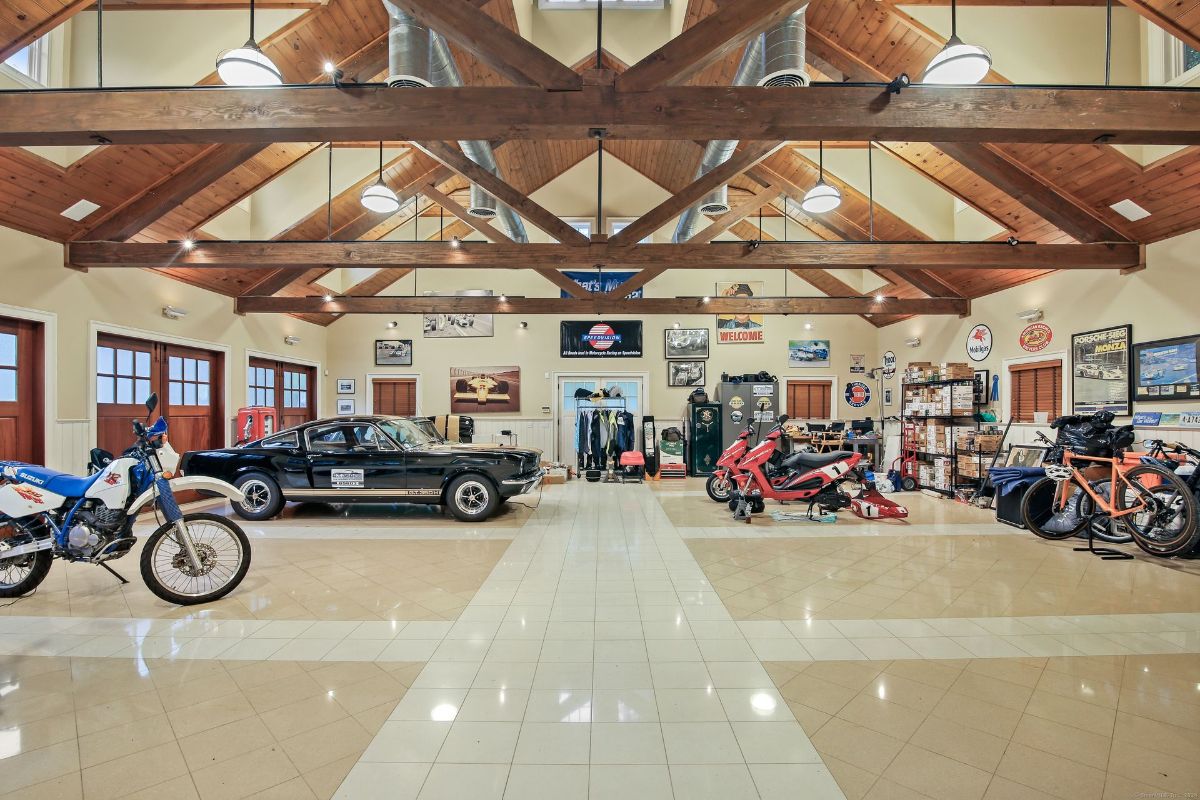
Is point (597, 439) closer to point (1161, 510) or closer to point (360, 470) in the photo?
point (360, 470)

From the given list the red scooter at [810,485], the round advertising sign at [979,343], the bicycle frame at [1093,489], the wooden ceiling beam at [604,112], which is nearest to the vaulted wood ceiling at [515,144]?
the wooden ceiling beam at [604,112]

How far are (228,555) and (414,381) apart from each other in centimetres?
745

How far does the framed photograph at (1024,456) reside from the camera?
21.4 feet

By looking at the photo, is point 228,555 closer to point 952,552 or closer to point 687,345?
point 952,552

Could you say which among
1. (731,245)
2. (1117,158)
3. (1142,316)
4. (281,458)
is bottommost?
(281,458)

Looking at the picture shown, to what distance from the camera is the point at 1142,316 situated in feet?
18.1

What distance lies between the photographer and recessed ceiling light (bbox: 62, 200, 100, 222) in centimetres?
523

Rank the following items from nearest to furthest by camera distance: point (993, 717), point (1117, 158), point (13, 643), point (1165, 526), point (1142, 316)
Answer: point (993, 717)
point (13, 643)
point (1165, 526)
point (1117, 158)
point (1142, 316)

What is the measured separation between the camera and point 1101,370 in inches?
233

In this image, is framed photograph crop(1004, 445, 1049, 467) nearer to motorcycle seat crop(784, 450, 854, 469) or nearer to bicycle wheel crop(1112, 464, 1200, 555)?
bicycle wheel crop(1112, 464, 1200, 555)

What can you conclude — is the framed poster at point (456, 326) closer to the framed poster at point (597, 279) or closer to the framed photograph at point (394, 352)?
the framed photograph at point (394, 352)

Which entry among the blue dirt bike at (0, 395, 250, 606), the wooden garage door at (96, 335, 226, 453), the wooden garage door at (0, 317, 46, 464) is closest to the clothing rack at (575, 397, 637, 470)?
the wooden garage door at (96, 335, 226, 453)

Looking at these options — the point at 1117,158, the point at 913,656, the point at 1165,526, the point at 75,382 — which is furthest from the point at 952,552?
the point at 75,382

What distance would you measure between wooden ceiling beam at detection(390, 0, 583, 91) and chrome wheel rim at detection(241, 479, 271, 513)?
5093 mm
